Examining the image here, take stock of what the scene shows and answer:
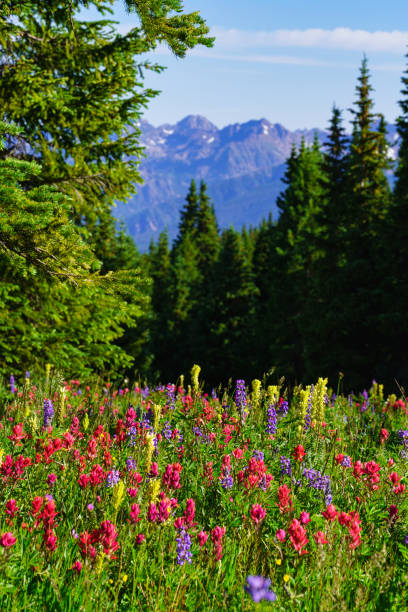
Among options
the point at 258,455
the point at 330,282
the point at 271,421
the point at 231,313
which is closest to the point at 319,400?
the point at 271,421

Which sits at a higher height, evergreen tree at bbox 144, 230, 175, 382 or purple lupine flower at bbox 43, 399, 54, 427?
evergreen tree at bbox 144, 230, 175, 382

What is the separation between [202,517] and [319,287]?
2293cm

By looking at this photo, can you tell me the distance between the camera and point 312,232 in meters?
30.2

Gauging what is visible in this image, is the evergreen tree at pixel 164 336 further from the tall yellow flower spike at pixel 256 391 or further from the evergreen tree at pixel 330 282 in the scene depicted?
the tall yellow flower spike at pixel 256 391

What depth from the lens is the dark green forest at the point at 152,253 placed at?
6.43 metres

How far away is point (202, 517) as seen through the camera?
3.38 m

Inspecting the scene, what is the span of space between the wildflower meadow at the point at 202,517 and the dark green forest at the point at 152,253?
110 inches

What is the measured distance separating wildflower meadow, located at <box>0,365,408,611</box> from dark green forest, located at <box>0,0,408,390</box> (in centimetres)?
279

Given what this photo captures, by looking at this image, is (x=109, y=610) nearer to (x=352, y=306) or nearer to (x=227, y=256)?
(x=352, y=306)

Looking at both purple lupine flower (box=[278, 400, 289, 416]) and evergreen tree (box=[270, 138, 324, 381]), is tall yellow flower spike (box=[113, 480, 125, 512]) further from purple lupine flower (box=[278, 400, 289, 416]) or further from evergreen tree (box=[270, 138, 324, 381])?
evergreen tree (box=[270, 138, 324, 381])

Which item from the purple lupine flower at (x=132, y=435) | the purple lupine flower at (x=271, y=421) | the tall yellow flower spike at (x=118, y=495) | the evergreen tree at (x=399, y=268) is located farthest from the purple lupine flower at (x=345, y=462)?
the evergreen tree at (x=399, y=268)

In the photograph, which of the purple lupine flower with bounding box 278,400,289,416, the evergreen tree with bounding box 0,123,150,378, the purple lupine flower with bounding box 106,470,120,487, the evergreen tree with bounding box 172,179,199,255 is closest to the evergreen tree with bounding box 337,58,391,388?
the evergreen tree with bounding box 0,123,150,378

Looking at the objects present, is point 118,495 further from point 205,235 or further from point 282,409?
point 205,235

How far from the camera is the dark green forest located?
6430 mm
